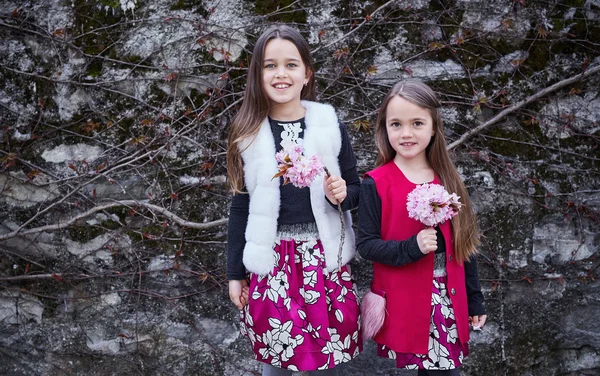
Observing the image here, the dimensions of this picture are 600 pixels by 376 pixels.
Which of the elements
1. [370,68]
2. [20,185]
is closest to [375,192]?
[370,68]

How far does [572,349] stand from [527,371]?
10.7 inches

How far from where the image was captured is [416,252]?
181 cm

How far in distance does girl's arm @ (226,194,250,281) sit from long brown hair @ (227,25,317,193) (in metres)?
0.06

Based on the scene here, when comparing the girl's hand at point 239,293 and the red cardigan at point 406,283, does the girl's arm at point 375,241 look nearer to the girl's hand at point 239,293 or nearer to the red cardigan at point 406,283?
the red cardigan at point 406,283

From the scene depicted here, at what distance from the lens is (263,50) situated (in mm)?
1973

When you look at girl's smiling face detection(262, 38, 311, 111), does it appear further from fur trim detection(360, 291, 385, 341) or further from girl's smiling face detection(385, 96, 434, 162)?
fur trim detection(360, 291, 385, 341)

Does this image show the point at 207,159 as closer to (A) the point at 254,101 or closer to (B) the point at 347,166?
(A) the point at 254,101

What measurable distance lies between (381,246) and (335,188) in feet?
0.91

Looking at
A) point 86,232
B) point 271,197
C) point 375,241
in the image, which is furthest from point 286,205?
point 86,232

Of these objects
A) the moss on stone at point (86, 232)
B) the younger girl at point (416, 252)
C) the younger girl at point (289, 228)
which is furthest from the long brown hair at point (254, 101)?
the moss on stone at point (86, 232)

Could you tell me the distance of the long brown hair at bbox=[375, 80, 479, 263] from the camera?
195 cm

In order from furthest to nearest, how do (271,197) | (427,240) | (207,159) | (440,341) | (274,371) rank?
(207,159) → (274,371) → (271,197) → (440,341) → (427,240)

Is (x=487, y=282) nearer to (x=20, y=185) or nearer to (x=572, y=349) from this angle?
(x=572, y=349)

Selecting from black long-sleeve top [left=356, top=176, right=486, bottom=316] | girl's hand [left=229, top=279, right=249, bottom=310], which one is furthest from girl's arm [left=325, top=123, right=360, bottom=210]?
girl's hand [left=229, top=279, right=249, bottom=310]
